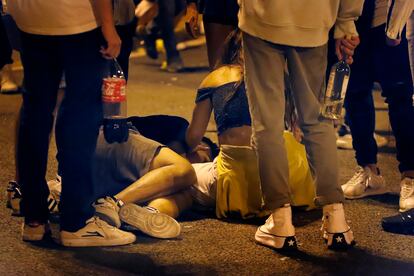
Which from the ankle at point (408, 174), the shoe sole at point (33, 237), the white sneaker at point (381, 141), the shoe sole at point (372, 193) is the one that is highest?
the shoe sole at point (33, 237)

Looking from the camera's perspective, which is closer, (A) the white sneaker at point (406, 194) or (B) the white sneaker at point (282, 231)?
(B) the white sneaker at point (282, 231)

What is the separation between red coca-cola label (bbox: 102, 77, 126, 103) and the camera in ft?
12.9

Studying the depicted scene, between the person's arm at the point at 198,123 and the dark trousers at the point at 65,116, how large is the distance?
78cm

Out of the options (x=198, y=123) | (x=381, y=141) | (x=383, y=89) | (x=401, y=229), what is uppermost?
(x=383, y=89)

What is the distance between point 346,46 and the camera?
403cm

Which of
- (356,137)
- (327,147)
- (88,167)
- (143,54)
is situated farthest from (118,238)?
(143,54)

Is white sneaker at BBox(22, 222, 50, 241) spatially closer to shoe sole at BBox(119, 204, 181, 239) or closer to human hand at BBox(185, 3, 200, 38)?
shoe sole at BBox(119, 204, 181, 239)

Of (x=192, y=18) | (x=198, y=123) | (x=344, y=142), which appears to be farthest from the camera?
(x=344, y=142)

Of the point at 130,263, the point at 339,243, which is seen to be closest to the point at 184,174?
the point at 130,263

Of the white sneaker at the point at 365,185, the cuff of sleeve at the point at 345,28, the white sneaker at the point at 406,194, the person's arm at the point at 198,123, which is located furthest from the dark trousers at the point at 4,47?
the white sneaker at the point at 406,194

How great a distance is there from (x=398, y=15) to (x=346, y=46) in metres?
0.40

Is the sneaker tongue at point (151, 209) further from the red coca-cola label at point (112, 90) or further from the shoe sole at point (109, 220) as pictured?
the red coca-cola label at point (112, 90)

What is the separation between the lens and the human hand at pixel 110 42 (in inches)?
153

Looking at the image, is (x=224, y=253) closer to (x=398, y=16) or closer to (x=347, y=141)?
(x=398, y=16)
